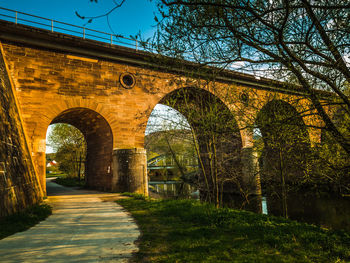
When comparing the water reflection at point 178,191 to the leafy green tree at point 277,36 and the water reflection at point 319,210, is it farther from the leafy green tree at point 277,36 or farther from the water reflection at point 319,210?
the leafy green tree at point 277,36

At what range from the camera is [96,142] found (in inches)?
488

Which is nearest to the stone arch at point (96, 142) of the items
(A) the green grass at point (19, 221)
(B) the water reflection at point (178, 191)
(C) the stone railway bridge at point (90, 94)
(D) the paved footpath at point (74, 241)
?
(C) the stone railway bridge at point (90, 94)

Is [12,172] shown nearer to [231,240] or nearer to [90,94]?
[231,240]

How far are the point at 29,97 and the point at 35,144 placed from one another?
187cm

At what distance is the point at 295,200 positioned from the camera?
42.8ft

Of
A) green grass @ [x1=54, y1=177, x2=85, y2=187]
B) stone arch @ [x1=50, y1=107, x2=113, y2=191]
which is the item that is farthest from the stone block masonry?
green grass @ [x1=54, y1=177, x2=85, y2=187]

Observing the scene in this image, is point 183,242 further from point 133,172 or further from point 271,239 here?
point 133,172

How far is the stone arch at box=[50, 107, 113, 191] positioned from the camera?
10.8 meters

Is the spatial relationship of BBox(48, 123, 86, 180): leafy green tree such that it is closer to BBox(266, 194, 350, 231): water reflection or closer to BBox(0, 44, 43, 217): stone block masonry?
BBox(0, 44, 43, 217): stone block masonry

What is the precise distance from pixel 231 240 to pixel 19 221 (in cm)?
391

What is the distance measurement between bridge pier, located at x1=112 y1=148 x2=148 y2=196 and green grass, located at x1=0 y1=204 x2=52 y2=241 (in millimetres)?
4640

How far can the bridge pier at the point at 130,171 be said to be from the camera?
32.4 feet

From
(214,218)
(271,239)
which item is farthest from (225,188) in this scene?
(271,239)

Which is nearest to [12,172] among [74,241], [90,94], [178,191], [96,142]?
[74,241]
